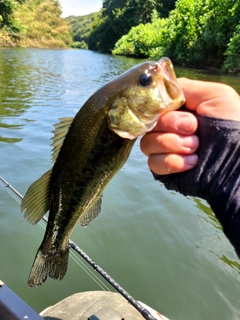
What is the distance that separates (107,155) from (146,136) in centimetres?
20

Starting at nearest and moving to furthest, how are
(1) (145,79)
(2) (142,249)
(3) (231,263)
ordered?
(1) (145,79)
(3) (231,263)
(2) (142,249)

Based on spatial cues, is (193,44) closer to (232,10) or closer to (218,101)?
(232,10)

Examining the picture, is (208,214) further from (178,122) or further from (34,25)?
(34,25)

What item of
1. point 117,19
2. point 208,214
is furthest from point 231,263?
point 117,19

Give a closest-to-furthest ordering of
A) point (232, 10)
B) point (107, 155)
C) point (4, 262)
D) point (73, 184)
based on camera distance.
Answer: point (107, 155)
point (73, 184)
point (4, 262)
point (232, 10)

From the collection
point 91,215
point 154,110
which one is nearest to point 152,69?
point 154,110

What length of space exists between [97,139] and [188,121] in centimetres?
42

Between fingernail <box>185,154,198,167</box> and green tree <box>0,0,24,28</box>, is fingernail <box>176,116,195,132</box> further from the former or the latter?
green tree <box>0,0,24,28</box>

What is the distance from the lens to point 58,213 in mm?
1814

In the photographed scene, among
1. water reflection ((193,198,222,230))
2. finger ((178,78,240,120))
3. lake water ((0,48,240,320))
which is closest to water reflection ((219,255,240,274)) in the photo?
lake water ((0,48,240,320))

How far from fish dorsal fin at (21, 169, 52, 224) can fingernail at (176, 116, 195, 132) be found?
73 cm

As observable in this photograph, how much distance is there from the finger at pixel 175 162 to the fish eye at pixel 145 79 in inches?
13.3

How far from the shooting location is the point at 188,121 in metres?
1.46

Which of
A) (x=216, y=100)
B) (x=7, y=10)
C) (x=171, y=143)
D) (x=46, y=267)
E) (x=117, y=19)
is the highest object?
(x=216, y=100)
